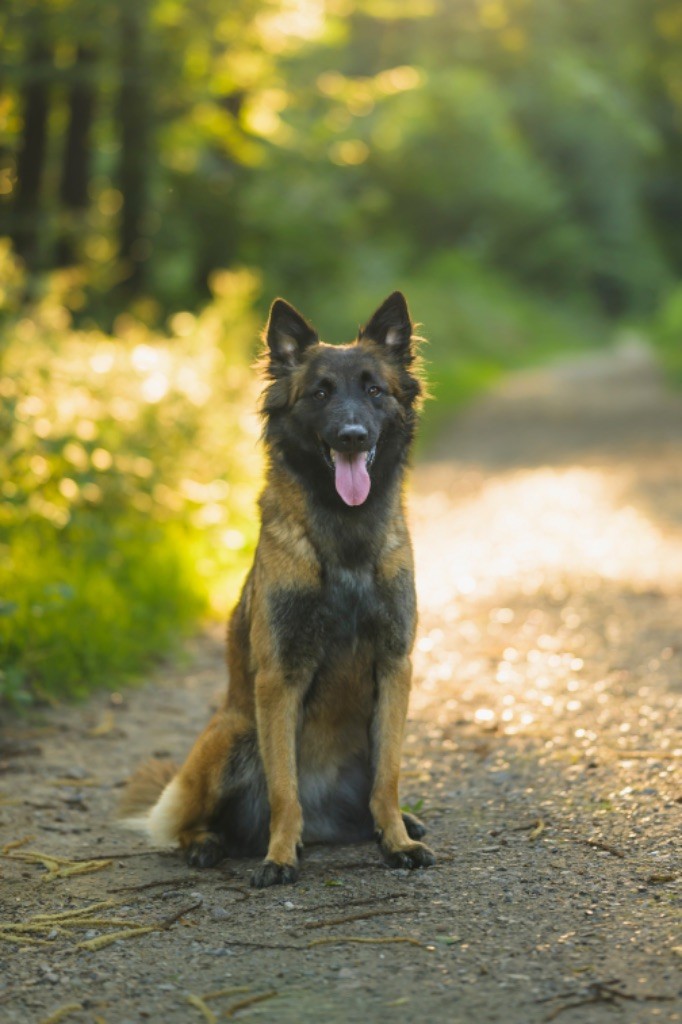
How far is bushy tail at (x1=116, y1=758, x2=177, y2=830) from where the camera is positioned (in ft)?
16.4

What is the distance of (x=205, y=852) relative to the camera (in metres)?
4.53

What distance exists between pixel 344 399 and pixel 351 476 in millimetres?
276

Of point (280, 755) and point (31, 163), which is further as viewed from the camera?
point (31, 163)

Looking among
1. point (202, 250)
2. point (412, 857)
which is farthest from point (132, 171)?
point (412, 857)

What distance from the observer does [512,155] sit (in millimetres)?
43781

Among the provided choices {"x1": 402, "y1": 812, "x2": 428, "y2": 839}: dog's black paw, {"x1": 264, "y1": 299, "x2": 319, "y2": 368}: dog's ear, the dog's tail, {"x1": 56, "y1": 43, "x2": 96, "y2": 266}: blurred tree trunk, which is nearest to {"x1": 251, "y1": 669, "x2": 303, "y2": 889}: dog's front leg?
{"x1": 402, "y1": 812, "x2": 428, "y2": 839}: dog's black paw

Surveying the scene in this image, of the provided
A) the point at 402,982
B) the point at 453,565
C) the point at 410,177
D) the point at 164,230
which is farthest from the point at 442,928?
the point at 410,177

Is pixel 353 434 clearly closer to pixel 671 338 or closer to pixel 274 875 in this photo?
pixel 274 875

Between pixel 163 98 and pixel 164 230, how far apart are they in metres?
5.33

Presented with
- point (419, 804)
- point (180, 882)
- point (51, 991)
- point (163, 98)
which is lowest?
point (51, 991)

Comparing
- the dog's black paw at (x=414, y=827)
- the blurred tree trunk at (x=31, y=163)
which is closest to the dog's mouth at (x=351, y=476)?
the dog's black paw at (x=414, y=827)

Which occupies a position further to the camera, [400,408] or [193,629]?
[193,629]

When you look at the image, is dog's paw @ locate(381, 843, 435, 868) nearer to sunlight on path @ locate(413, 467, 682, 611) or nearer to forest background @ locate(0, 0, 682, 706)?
forest background @ locate(0, 0, 682, 706)

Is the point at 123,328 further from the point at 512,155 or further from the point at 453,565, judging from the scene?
the point at 512,155
